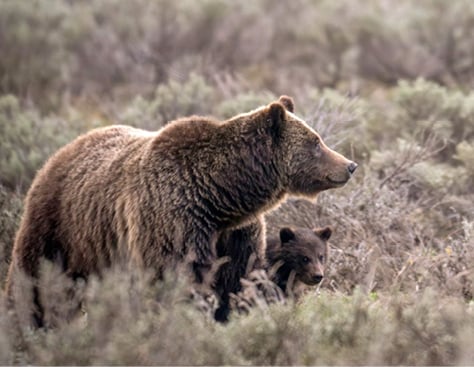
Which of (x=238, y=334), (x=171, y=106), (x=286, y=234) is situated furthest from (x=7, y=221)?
(x=171, y=106)

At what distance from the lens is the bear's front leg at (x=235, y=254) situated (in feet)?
23.7

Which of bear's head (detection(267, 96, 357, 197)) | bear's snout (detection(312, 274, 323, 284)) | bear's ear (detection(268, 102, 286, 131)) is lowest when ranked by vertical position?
bear's snout (detection(312, 274, 323, 284))

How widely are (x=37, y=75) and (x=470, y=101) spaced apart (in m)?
8.22

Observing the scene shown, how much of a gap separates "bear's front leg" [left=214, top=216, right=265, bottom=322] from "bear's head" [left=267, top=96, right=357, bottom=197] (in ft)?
1.38

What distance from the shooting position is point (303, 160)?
7.36 metres

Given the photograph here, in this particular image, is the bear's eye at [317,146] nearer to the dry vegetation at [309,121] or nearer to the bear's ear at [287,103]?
the bear's ear at [287,103]

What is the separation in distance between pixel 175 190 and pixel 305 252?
6.29 feet

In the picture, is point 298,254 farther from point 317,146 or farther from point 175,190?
point 175,190

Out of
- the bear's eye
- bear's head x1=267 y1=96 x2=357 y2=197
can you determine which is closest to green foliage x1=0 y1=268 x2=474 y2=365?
bear's head x1=267 y1=96 x2=357 y2=197

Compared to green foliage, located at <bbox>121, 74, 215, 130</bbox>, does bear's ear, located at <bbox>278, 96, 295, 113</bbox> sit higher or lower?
higher

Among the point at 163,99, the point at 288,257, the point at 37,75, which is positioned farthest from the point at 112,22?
the point at 288,257

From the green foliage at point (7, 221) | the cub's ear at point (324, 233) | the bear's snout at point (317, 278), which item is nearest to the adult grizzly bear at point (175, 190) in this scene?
the bear's snout at point (317, 278)

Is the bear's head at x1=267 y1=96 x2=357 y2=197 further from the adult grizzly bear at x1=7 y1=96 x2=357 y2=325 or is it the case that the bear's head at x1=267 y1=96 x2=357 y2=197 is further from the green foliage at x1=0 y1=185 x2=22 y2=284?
the green foliage at x1=0 y1=185 x2=22 y2=284

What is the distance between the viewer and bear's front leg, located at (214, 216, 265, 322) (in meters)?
7.23
